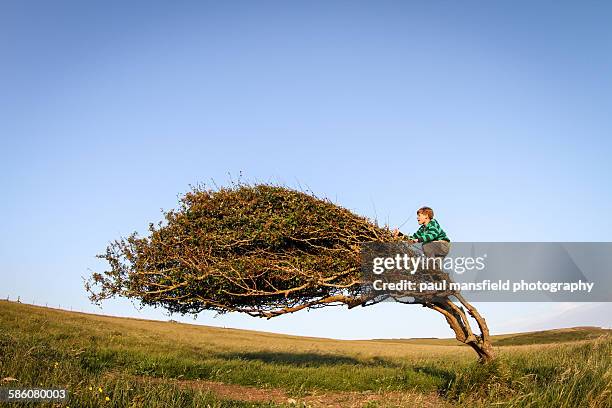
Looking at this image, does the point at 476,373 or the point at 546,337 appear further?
the point at 546,337

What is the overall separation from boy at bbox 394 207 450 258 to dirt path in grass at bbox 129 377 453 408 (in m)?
3.50

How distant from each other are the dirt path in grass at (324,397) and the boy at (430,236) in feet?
11.5

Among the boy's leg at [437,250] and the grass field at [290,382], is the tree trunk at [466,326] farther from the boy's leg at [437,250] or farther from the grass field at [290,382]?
the boy's leg at [437,250]

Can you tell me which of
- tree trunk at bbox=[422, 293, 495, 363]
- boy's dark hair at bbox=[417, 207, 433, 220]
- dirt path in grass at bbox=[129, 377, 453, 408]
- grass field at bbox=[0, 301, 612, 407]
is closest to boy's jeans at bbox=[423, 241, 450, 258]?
boy's dark hair at bbox=[417, 207, 433, 220]

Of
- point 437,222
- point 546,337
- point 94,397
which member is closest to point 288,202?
point 437,222

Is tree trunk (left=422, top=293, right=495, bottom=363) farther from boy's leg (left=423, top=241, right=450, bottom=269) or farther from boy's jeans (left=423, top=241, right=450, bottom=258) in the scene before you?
boy's jeans (left=423, top=241, right=450, bottom=258)

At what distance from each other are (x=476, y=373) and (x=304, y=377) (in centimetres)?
551

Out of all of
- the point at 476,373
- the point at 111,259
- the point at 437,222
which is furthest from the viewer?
the point at 111,259

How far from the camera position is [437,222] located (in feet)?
41.3

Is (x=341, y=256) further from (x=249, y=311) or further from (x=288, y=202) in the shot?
(x=249, y=311)

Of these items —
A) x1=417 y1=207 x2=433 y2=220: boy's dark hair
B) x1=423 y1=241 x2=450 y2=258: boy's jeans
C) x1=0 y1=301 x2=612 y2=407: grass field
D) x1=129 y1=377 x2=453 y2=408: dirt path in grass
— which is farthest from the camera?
x1=417 y1=207 x2=433 y2=220: boy's dark hair

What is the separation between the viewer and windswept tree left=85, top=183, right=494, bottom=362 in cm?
1278

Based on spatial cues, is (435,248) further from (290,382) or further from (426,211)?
(290,382)

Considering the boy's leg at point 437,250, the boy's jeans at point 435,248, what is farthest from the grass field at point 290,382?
the boy's jeans at point 435,248
